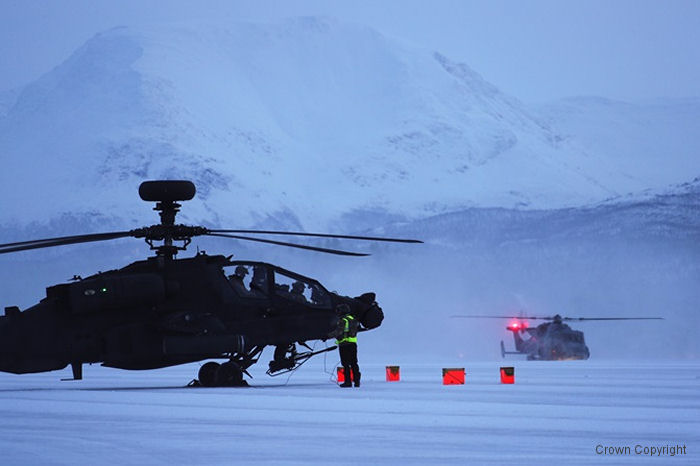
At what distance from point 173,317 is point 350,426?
1242 cm

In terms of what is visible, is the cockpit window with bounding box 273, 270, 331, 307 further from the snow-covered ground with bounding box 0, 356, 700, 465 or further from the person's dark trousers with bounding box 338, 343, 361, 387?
the snow-covered ground with bounding box 0, 356, 700, 465

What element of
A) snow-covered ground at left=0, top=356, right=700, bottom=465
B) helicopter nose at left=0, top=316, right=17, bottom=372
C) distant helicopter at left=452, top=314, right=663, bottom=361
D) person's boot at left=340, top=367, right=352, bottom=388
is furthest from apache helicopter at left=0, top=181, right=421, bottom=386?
distant helicopter at left=452, top=314, right=663, bottom=361

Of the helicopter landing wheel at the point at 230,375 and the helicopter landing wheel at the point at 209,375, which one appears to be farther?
the helicopter landing wheel at the point at 209,375

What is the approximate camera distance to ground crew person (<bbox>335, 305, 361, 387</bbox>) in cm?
2998

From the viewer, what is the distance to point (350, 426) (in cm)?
1725

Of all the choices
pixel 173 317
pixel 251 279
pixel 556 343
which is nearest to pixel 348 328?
pixel 251 279

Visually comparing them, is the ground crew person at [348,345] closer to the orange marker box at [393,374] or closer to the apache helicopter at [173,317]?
the apache helicopter at [173,317]

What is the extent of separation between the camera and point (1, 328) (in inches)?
1112

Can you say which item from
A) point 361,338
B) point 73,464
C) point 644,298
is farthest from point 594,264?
point 73,464

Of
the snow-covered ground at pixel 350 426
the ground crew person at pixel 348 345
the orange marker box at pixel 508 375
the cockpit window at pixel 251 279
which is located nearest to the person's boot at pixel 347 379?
the ground crew person at pixel 348 345

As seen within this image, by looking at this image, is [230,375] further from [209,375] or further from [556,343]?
[556,343]

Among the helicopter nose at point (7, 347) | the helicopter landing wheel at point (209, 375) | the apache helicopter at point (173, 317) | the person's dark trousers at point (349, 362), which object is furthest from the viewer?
the person's dark trousers at point (349, 362)

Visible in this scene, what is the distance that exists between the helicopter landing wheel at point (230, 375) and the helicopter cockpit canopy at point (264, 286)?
165 cm

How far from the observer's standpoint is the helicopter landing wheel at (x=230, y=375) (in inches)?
1176
